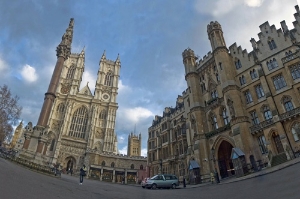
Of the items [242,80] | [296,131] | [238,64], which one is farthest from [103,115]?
[296,131]

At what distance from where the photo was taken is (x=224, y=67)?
1107 inches

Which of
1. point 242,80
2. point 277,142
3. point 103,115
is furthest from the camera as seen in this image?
point 103,115

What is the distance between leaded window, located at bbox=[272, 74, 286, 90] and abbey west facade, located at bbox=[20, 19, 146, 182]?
32.6 m

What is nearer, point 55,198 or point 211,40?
point 55,198

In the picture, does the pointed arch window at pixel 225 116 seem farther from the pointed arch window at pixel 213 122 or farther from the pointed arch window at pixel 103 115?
the pointed arch window at pixel 103 115

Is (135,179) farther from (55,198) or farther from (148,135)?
(55,198)

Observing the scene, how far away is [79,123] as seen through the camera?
2554 inches

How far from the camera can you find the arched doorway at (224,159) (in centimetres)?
2632

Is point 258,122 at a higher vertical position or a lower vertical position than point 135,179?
higher

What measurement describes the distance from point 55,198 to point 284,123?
23.7 meters

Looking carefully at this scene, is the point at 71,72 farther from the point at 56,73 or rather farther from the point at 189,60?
the point at 189,60

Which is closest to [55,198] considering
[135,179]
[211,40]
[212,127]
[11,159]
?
[11,159]

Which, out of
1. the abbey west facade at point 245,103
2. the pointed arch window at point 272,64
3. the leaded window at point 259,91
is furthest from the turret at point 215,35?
the leaded window at point 259,91

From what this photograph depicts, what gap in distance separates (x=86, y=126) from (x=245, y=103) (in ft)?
169
